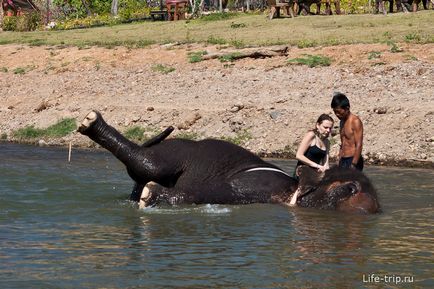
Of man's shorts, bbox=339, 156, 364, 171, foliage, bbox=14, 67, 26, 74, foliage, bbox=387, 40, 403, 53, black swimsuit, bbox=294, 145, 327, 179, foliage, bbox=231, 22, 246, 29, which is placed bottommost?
man's shorts, bbox=339, 156, 364, 171

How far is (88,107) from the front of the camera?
22406 mm

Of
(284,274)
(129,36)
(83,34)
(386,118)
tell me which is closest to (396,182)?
(386,118)

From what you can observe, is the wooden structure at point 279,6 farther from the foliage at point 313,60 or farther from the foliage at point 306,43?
the foliage at point 313,60

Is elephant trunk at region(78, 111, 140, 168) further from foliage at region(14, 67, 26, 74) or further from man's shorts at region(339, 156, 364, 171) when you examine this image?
foliage at region(14, 67, 26, 74)

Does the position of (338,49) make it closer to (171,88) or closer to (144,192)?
(171,88)

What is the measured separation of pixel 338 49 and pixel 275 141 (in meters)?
5.66

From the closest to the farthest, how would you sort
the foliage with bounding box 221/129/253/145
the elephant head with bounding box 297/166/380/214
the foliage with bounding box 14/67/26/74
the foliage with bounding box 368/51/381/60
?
1. the elephant head with bounding box 297/166/380/214
2. the foliage with bounding box 221/129/253/145
3. the foliage with bounding box 368/51/381/60
4. the foliage with bounding box 14/67/26/74

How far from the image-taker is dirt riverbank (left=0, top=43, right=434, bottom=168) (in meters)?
18.4

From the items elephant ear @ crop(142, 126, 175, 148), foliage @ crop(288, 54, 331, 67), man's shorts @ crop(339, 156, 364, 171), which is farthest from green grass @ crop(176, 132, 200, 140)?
elephant ear @ crop(142, 126, 175, 148)

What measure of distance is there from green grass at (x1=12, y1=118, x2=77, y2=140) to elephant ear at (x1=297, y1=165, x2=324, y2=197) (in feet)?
30.7

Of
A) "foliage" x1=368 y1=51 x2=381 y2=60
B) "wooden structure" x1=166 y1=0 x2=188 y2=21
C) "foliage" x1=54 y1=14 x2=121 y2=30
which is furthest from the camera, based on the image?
"foliage" x1=54 y1=14 x2=121 y2=30

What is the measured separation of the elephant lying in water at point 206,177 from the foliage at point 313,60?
10.0 meters

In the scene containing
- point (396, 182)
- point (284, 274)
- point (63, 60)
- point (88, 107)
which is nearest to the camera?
point (284, 274)

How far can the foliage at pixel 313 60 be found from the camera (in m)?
→ 22.5
